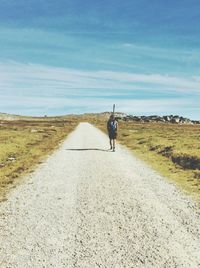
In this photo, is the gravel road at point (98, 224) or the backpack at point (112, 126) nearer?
the gravel road at point (98, 224)

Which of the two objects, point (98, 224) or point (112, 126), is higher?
point (112, 126)

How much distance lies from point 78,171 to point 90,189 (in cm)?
542

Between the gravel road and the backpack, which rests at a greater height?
the backpack

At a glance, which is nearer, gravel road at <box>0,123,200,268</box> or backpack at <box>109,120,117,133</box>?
gravel road at <box>0,123,200,268</box>

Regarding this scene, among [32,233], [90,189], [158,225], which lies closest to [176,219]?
[158,225]

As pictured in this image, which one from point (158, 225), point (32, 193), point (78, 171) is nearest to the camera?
point (158, 225)

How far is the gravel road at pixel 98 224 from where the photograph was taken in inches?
363

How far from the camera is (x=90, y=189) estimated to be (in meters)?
17.4

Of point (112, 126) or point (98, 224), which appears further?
point (112, 126)

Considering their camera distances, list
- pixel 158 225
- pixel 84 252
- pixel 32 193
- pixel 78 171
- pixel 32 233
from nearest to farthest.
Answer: pixel 84 252 < pixel 32 233 < pixel 158 225 < pixel 32 193 < pixel 78 171

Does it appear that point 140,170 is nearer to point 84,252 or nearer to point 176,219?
point 176,219

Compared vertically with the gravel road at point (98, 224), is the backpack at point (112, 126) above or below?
above

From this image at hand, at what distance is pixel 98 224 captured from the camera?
1193 cm

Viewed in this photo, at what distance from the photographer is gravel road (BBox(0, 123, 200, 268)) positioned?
30.2 ft
